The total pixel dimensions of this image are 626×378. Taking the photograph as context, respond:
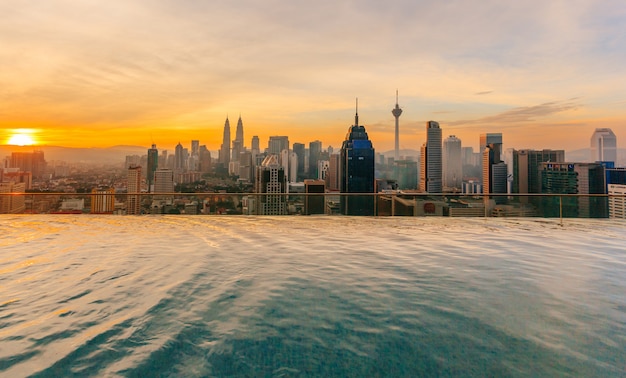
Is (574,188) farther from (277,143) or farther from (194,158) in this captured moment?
(277,143)

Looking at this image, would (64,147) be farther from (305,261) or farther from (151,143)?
(305,261)

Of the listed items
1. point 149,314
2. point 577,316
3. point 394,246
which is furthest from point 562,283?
point 149,314

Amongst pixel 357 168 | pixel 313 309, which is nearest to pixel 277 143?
pixel 357 168

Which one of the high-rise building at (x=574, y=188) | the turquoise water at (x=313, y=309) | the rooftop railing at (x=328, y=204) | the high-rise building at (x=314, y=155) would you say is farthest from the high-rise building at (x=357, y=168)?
the turquoise water at (x=313, y=309)

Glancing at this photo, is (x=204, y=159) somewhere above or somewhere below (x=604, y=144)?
below

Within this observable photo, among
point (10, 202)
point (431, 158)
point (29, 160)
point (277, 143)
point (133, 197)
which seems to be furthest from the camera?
point (277, 143)

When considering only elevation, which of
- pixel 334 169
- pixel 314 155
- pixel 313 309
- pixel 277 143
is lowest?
pixel 313 309

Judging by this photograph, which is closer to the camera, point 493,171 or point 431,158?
point 493,171

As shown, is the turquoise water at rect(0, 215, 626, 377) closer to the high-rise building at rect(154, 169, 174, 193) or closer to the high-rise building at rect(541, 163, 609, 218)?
the high-rise building at rect(541, 163, 609, 218)
